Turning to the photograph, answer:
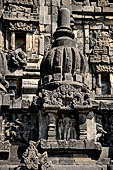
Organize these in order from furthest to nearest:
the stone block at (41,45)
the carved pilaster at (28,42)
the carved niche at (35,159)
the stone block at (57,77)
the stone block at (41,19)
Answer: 1. the stone block at (41,19)
2. the carved pilaster at (28,42)
3. the stone block at (41,45)
4. the stone block at (57,77)
5. the carved niche at (35,159)

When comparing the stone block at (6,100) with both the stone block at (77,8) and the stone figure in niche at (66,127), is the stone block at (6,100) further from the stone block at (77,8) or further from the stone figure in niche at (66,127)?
the stone block at (77,8)

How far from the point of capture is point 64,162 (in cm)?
1087

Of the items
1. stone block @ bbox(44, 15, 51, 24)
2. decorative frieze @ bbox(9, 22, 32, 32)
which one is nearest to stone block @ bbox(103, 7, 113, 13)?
stone block @ bbox(44, 15, 51, 24)

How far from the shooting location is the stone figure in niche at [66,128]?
11.2 meters

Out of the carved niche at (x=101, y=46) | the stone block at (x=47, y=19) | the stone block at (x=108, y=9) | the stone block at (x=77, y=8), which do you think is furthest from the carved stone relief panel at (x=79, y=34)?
the stone block at (x=108, y=9)

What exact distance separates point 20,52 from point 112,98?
4797mm

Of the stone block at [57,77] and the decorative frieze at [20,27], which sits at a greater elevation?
the decorative frieze at [20,27]

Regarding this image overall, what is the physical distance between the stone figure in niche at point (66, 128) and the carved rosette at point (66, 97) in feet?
1.12

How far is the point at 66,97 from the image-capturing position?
37.0 ft

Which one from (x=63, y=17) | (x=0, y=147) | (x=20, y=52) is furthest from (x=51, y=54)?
(x=20, y=52)

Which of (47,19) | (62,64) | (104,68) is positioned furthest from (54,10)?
(62,64)

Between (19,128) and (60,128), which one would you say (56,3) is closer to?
(19,128)

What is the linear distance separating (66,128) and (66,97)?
2.48 feet

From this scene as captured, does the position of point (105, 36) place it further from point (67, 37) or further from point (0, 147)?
point (0, 147)
